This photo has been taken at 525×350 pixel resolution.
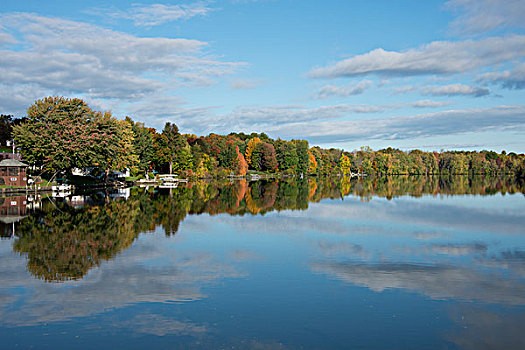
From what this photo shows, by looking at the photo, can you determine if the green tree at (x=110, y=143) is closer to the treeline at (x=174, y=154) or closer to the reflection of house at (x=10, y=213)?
the treeline at (x=174, y=154)

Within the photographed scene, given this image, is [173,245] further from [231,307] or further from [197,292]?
[231,307]

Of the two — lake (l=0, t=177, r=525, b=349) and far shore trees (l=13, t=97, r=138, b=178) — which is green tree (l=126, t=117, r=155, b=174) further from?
lake (l=0, t=177, r=525, b=349)

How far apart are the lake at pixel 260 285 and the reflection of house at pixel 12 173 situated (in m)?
24.7

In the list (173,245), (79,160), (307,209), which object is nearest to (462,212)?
(307,209)

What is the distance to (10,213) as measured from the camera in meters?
30.1

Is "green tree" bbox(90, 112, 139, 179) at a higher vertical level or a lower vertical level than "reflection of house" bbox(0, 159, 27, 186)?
higher

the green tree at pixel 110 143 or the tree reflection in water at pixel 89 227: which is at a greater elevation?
the green tree at pixel 110 143

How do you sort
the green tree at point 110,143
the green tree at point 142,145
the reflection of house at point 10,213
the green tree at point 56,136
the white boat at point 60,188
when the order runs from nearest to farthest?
1. the reflection of house at point 10,213
2. the green tree at point 56,136
3. the white boat at point 60,188
4. the green tree at point 110,143
5. the green tree at point 142,145

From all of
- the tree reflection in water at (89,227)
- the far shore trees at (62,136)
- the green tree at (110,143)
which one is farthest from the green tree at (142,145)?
the tree reflection in water at (89,227)

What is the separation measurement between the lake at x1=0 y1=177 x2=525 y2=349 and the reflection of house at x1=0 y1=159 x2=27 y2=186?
24714 millimetres

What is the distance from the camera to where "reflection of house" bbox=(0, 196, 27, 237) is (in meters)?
23.1

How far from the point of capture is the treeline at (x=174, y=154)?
1946 inches

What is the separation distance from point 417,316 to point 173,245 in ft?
36.3

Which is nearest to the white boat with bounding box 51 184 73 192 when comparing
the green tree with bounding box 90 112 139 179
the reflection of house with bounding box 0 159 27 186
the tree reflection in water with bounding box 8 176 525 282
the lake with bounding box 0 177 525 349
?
the reflection of house with bounding box 0 159 27 186
